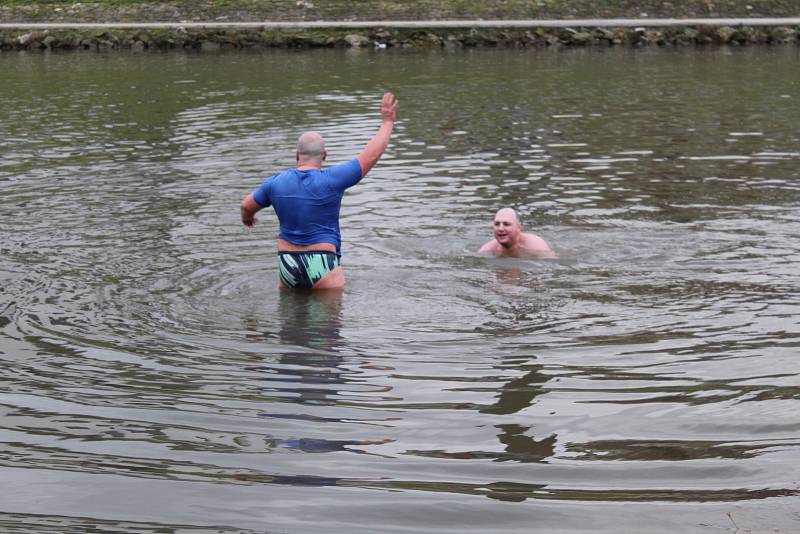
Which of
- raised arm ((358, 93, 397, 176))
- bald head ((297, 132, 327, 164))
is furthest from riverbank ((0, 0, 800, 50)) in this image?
raised arm ((358, 93, 397, 176))

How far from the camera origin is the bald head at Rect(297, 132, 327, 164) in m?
11.3

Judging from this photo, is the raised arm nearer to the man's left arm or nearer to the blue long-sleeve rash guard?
the blue long-sleeve rash guard

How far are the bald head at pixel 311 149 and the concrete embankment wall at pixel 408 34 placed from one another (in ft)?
101

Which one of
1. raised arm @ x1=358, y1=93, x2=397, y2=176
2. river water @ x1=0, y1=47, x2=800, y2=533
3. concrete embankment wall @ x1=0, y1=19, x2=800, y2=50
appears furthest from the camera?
concrete embankment wall @ x1=0, y1=19, x2=800, y2=50

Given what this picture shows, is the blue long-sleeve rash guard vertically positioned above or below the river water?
above

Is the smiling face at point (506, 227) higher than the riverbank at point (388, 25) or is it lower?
lower

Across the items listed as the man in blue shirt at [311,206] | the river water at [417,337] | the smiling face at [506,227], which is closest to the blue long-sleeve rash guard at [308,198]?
the man in blue shirt at [311,206]

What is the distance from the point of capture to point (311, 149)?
11344 millimetres

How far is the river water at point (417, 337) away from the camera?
652 centimetres

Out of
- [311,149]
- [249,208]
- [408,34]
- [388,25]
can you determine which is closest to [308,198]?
[311,149]

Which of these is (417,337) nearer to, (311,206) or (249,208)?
(311,206)

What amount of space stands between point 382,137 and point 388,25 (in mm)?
32171

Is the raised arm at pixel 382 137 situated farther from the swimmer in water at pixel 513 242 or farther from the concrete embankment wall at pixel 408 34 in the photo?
the concrete embankment wall at pixel 408 34

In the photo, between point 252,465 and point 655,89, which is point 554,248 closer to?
point 252,465
